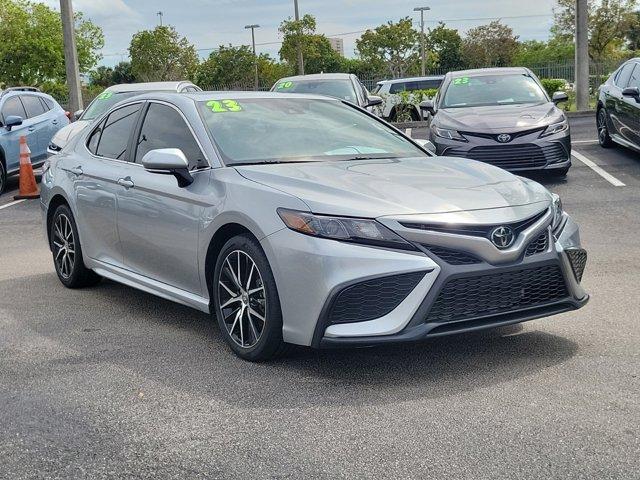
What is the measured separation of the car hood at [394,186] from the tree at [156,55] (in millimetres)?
55691

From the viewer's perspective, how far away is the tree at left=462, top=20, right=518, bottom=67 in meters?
68.0

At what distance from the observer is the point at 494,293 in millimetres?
4664

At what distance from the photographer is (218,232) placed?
529 centimetres

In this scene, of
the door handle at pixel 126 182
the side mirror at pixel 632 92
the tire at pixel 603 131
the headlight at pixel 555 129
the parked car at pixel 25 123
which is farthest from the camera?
the tire at pixel 603 131

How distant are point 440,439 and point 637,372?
4.41 feet

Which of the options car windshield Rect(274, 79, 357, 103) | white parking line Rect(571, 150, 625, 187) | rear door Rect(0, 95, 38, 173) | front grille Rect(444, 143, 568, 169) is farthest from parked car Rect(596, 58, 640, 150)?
rear door Rect(0, 95, 38, 173)

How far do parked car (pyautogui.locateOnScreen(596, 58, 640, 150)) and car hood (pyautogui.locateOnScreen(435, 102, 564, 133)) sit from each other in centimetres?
120

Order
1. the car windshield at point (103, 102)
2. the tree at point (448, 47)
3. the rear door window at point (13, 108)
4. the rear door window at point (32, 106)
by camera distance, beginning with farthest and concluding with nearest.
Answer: the tree at point (448, 47)
the rear door window at point (32, 106)
the rear door window at point (13, 108)
the car windshield at point (103, 102)

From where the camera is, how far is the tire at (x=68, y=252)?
283 inches

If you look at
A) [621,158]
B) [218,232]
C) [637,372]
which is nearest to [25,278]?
[218,232]

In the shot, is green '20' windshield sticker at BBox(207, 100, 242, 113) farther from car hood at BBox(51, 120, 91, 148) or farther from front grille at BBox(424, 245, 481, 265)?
car hood at BBox(51, 120, 91, 148)

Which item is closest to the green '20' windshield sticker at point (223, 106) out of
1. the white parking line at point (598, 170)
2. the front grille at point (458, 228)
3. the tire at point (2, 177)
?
the front grille at point (458, 228)

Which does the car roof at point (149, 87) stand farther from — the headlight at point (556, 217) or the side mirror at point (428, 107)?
the headlight at point (556, 217)

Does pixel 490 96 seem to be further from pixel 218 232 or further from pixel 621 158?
pixel 218 232
